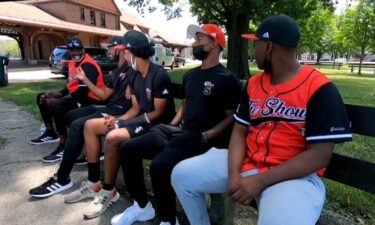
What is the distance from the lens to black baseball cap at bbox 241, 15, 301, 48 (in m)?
2.13

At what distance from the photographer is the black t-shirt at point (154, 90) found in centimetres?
343

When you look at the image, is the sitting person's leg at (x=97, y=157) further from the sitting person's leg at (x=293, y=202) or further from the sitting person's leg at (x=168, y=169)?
the sitting person's leg at (x=293, y=202)

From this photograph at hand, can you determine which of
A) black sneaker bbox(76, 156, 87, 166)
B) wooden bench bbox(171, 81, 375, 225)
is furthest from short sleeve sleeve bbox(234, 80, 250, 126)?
black sneaker bbox(76, 156, 87, 166)

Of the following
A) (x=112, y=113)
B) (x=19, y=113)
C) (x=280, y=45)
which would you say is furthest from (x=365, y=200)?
(x=19, y=113)

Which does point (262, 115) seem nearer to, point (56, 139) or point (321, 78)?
point (321, 78)

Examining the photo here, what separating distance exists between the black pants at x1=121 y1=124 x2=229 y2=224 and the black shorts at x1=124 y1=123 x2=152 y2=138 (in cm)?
18

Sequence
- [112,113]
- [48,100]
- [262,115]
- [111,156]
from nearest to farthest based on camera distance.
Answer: [262,115], [111,156], [112,113], [48,100]

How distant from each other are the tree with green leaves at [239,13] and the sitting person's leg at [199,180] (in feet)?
42.2

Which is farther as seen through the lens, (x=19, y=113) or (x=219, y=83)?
(x=19, y=113)

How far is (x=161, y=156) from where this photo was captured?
2.70 metres

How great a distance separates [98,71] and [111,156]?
1602 millimetres

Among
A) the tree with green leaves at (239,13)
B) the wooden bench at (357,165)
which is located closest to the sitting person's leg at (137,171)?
the wooden bench at (357,165)

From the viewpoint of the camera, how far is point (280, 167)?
204 centimetres

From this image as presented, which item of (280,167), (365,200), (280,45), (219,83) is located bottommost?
(365,200)
